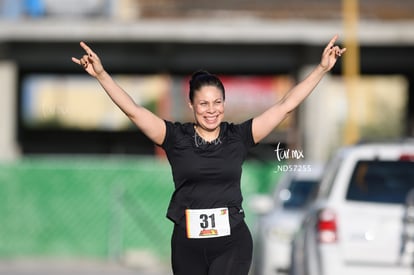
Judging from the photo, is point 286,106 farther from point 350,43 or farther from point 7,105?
point 7,105

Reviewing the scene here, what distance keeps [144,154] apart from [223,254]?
114ft

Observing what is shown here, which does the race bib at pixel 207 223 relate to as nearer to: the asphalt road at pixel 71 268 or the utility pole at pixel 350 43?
the asphalt road at pixel 71 268

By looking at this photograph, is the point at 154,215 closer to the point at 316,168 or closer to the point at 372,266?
the point at 316,168

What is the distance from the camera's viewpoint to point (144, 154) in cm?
4069

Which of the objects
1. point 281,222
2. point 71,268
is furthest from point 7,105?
point 281,222

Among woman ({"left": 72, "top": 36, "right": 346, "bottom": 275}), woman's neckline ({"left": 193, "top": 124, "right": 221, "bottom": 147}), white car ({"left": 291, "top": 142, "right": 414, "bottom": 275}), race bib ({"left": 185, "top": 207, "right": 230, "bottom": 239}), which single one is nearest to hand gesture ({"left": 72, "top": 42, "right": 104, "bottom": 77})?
woman ({"left": 72, "top": 36, "right": 346, "bottom": 275})

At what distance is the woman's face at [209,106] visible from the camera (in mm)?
6059

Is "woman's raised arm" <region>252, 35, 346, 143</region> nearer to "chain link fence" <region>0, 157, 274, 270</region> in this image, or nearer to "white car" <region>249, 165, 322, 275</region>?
"white car" <region>249, 165, 322, 275</region>

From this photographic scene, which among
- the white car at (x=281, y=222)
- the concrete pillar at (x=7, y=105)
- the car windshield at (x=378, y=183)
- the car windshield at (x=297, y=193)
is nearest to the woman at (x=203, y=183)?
the car windshield at (x=378, y=183)

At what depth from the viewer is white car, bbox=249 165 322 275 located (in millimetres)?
13250

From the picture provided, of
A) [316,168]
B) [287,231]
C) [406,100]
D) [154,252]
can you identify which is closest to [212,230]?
[287,231]

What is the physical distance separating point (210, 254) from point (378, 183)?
339 cm

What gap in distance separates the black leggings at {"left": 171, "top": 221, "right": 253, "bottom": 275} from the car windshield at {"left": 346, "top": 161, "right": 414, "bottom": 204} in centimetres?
313

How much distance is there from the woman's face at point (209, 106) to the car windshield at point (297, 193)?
8826mm
